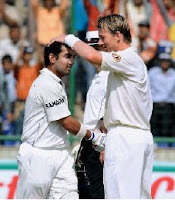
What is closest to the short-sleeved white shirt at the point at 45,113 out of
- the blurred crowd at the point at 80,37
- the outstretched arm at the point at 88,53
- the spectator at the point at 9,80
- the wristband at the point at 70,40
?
the wristband at the point at 70,40

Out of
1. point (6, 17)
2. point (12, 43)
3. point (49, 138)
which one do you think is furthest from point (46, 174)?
point (6, 17)

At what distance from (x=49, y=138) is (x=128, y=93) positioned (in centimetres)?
85

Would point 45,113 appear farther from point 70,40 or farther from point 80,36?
point 80,36

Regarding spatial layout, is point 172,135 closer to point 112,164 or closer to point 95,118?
point 95,118

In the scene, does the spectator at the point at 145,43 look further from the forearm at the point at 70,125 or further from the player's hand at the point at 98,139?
the forearm at the point at 70,125

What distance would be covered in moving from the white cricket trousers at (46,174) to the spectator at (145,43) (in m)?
4.67

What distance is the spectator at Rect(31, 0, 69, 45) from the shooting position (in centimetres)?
1066

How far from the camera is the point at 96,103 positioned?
6910 mm

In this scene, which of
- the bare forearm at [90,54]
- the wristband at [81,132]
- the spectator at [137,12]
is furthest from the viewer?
the spectator at [137,12]

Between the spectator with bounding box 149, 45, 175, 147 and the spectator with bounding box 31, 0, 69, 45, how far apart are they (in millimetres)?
1380

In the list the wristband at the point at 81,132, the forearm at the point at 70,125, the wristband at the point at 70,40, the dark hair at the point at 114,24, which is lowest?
the wristband at the point at 81,132

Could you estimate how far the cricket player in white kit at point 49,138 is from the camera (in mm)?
6148

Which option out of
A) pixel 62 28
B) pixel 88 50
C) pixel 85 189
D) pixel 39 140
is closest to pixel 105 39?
pixel 88 50

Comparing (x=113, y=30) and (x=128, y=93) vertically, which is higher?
(x=113, y=30)
